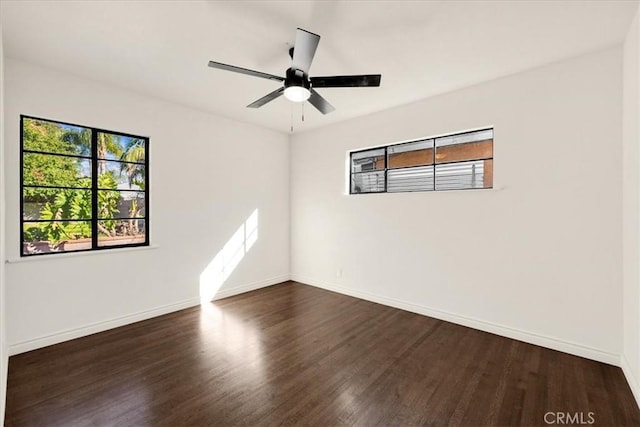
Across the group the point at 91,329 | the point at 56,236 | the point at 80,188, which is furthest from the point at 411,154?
the point at 91,329

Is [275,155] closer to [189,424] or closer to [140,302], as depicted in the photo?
[140,302]

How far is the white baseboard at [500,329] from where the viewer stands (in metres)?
2.61

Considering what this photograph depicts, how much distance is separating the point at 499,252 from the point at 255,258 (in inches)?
137

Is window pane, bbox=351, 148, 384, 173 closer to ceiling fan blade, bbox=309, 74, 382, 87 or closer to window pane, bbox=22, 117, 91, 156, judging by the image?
ceiling fan blade, bbox=309, 74, 382, 87

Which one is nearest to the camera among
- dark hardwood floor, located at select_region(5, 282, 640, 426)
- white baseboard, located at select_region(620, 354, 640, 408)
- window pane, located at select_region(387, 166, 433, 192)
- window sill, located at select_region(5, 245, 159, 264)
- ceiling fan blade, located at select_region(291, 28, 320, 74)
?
ceiling fan blade, located at select_region(291, 28, 320, 74)

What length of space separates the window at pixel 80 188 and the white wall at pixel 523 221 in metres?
2.90

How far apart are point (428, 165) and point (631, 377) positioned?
2.64 m

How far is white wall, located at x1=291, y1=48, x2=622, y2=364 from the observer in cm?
257

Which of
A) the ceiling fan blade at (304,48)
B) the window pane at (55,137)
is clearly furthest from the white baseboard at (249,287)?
the ceiling fan blade at (304,48)

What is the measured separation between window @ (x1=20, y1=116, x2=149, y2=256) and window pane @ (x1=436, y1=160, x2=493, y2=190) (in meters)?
3.69

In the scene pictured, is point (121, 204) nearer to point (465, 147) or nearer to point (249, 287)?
point (249, 287)

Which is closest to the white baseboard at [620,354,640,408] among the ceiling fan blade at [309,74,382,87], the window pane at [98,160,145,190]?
the ceiling fan blade at [309,74,382,87]

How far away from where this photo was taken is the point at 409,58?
2695 mm

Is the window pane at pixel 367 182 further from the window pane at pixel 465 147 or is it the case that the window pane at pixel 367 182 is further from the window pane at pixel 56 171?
the window pane at pixel 56 171
